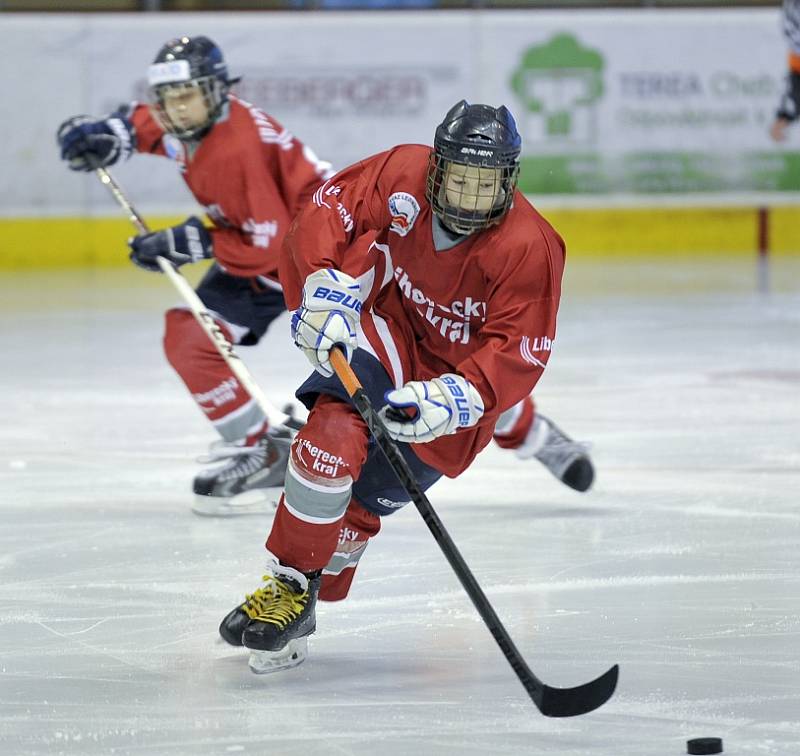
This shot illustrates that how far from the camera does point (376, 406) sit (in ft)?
7.68

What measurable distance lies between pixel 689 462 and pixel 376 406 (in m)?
1.59

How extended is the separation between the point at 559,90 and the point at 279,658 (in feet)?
18.6

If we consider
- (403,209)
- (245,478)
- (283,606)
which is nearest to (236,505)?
(245,478)

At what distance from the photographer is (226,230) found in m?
3.51

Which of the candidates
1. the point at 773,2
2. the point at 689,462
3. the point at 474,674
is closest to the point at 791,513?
the point at 689,462

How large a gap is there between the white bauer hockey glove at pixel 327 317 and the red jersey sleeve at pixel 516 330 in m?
0.17

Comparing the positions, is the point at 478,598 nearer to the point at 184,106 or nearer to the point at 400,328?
the point at 400,328

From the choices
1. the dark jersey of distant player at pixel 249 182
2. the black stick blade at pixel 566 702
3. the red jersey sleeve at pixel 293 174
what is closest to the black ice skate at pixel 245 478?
the dark jersey of distant player at pixel 249 182

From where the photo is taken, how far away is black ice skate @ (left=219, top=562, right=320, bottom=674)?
223 centimetres

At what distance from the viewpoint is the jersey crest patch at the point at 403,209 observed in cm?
231

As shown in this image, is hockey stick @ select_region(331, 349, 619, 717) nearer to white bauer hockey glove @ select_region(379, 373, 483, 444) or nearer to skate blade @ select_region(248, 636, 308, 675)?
white bauer hockey glove @ select_region(379, 373, 483, 444)

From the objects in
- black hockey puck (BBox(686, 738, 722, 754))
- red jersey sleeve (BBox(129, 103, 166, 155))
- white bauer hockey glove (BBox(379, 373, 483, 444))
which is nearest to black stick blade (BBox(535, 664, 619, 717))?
black hockey puck (BBox(686, 738, 722, 754))

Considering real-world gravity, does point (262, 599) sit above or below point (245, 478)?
above

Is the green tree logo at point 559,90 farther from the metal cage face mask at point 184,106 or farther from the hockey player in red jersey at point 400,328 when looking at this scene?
the hockey player in red jersey at point 400,328
